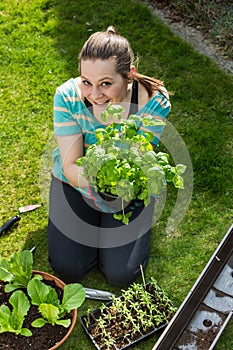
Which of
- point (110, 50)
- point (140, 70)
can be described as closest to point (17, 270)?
point (110, 50)

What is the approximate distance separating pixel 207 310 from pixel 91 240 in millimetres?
710

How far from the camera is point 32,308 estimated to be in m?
3.21

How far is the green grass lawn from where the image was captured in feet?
12.0

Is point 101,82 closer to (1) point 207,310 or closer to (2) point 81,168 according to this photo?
(2) point 81,168

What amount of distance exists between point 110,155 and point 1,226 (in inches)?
46.8

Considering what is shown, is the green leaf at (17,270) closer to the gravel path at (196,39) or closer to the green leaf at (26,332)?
the green leaf at (26,332)

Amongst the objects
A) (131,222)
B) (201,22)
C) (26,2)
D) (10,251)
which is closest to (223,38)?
(201,22)

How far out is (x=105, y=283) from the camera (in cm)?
352

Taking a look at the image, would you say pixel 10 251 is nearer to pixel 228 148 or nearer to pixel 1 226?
pixel 1 226

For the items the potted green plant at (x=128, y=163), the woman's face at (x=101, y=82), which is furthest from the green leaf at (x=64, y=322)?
the woman's face at (x=101, y=82)

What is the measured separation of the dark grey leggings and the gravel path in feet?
5.67

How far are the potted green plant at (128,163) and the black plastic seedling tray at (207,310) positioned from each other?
0.68m

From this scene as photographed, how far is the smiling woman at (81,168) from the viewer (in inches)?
121

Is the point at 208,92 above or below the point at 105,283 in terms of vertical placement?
above
